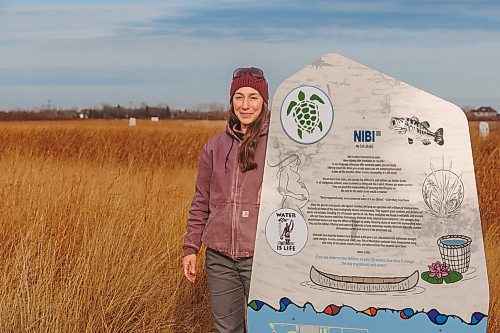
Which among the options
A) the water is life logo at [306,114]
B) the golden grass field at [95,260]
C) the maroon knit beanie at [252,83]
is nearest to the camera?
the water is life logo at [306,114]

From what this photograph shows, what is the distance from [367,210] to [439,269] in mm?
408

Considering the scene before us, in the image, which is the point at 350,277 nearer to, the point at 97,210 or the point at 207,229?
the point at 207,229

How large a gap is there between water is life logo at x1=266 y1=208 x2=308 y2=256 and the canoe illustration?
0.45 ft

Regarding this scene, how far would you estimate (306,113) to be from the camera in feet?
11.3

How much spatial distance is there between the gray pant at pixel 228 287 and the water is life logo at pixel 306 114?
0.68 m

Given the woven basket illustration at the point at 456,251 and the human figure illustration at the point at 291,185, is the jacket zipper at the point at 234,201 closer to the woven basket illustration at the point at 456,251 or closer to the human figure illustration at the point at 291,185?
the human figure illustration at the point at 291,185

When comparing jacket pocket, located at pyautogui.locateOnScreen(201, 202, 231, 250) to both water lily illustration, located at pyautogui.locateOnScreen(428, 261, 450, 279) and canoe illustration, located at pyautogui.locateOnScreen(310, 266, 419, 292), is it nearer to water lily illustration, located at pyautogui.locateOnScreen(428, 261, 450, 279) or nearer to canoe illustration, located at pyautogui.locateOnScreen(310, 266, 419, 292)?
canoe illustration, located at pyautogui.locateOnScreen(310, 266, 419, 292)

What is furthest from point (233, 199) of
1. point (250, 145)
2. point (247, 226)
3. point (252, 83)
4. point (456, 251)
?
point (456, 251)

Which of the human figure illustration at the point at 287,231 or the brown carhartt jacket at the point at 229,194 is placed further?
the brown carhartt jacket at the point at 229,194

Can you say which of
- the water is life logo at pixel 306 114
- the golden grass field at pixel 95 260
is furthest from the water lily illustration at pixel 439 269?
the golden grass field at pixel 95 260

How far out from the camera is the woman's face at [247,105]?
368 cm

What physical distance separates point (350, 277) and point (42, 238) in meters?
2.88

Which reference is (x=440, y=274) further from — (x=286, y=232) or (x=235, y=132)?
(x=235, y=132)

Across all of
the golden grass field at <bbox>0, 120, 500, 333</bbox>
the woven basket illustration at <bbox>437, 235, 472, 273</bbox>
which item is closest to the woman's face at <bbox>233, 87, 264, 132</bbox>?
the woven basket illustration at <bbox>437, 235, 472, 273</bbox>
